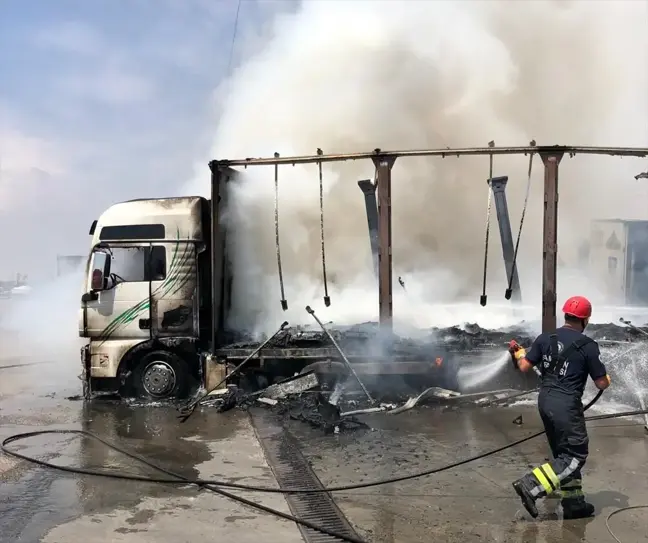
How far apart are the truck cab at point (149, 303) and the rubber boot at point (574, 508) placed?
16.7 feet

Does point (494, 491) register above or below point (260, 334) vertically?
below

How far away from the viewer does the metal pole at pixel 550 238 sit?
745 centimetres

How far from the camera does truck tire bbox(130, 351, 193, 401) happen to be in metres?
7.89

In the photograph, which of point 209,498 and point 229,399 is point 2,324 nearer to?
point 229,399

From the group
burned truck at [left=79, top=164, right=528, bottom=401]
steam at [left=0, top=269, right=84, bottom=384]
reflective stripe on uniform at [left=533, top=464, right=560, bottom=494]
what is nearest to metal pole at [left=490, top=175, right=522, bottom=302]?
burned truck at [left=79, top=164, right=528, bottom=401]

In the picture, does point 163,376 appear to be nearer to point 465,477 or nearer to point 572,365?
point 465,477

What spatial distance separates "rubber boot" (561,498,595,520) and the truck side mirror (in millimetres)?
6061

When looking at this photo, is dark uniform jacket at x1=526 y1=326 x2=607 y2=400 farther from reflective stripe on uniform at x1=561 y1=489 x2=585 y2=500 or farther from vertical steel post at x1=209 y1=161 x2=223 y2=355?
vertical steel post at x1=209 y1=161 x2=223 y2=355

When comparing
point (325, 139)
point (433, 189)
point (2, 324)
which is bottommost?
point (2, 324)

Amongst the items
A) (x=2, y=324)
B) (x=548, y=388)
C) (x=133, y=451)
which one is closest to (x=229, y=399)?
(x=133, y=451)

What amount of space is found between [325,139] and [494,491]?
1099 centimetres

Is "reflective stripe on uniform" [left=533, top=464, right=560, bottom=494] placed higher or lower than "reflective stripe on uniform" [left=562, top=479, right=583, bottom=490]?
higher

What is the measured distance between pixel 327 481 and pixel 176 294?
12.8 ft

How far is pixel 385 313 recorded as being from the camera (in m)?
7.57
